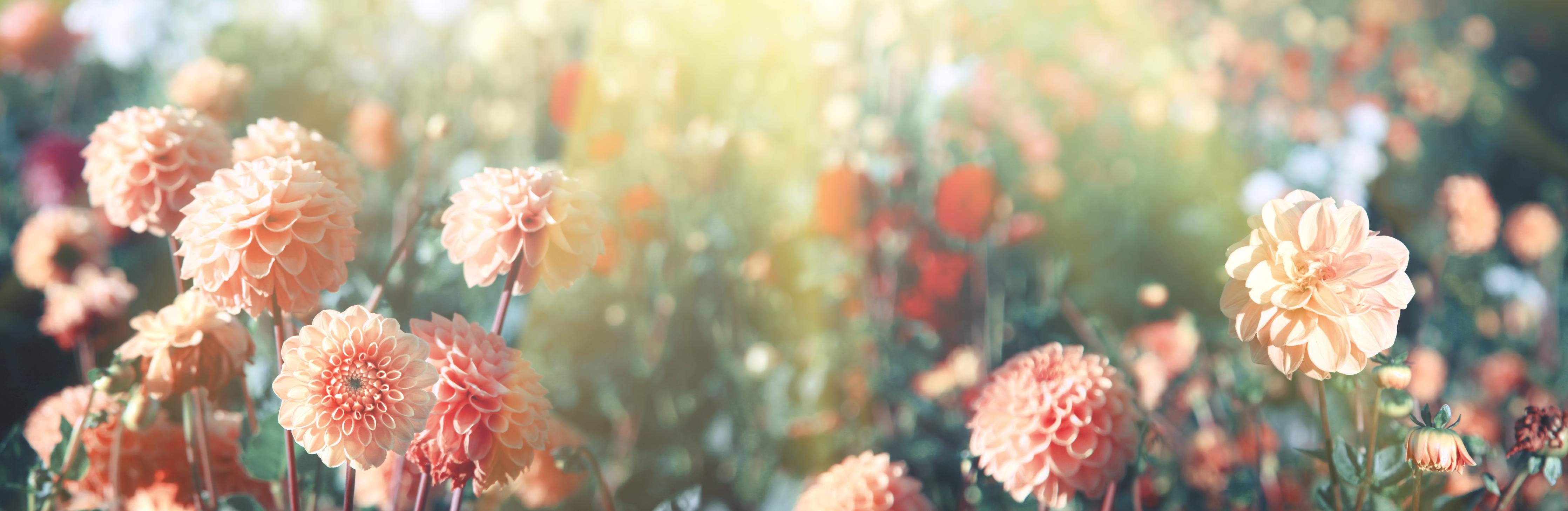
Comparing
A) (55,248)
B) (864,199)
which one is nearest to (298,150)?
(55,248)

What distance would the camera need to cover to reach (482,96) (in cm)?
246

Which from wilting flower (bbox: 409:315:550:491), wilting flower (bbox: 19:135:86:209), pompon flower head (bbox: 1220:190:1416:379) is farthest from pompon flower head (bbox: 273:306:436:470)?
wilting flower (bbox: 19:135:86:209)

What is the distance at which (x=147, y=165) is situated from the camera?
77 cm

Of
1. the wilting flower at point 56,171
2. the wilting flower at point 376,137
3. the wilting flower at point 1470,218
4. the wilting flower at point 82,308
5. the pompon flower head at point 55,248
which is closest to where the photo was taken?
the wilting flower at point 82,308

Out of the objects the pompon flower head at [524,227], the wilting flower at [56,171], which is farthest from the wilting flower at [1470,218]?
the wilting flower at [56,171]

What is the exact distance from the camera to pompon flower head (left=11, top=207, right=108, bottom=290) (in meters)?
1.26

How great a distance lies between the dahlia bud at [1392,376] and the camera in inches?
27.4

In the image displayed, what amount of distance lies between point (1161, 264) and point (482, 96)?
2030 mm

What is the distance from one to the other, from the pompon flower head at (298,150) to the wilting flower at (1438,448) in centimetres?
99

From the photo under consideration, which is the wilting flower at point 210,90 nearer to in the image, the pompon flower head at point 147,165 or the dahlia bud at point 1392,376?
the pompon flower head at point 147,165

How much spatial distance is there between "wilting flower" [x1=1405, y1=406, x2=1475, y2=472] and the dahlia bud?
34 mm

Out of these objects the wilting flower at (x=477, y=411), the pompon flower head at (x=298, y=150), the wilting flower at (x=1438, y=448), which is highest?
the pompon flower head at (x=298, y=150)

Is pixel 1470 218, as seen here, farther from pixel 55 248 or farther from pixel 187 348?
pixel 55 248

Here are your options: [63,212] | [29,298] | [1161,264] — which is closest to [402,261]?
[63,212]
